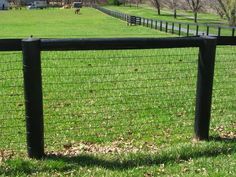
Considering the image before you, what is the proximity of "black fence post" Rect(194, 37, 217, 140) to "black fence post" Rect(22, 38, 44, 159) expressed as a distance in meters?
2.01

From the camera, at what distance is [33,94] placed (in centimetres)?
558

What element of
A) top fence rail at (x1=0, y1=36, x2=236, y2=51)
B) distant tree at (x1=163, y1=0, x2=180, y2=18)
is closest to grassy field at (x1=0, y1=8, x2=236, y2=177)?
top fence rail at (x1=0, y1=36, x2=236, y2=51)

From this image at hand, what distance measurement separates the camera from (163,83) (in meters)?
11.4

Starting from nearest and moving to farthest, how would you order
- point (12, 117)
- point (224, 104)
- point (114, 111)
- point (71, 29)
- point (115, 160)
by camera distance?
point (115, 160) → point (12, 117) → point (114, 111) → point (224, 104) → point (71, 29)

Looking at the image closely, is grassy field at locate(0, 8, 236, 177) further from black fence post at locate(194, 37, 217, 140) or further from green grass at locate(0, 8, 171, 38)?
green grass at locate(0, 8, 171, 38)

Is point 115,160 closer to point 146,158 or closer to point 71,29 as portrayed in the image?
point 146,158

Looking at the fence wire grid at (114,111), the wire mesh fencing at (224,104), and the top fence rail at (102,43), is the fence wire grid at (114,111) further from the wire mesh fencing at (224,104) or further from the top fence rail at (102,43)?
the top fence rail at (102,43)

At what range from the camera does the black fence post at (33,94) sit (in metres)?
5.50

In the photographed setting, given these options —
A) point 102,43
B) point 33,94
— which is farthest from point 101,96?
point 33,94

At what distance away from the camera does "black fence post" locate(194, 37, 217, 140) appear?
6.23 m

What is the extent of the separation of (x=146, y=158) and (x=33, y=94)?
1.48 metres

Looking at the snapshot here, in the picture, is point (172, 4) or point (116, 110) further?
point (172, 4)

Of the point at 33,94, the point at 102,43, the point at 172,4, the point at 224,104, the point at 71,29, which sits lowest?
the point at 172,4

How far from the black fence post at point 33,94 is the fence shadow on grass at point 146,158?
0.82ft
